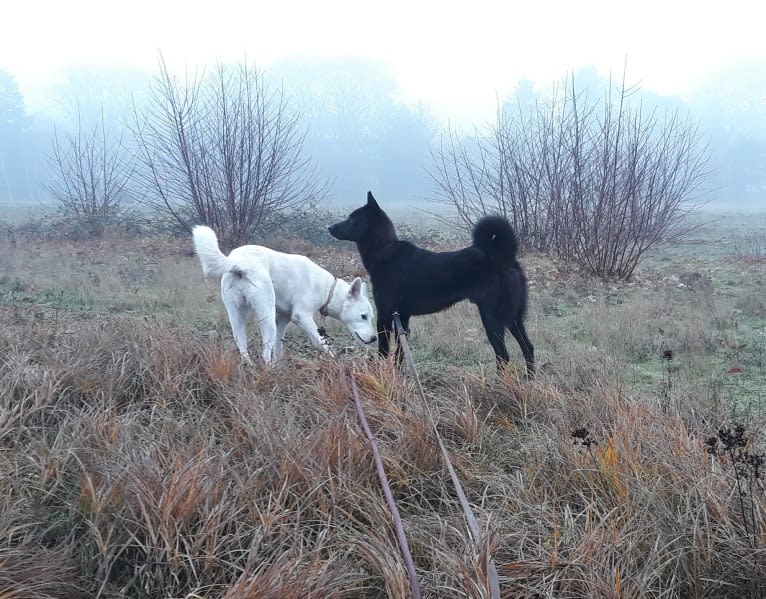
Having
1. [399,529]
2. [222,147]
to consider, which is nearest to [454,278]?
[399,529]

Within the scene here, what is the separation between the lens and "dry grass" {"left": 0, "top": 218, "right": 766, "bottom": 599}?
2.11 metres

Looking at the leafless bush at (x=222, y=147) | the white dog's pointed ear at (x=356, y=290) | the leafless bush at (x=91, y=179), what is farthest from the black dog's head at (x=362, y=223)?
the leafless bush at (x=91, y=179)

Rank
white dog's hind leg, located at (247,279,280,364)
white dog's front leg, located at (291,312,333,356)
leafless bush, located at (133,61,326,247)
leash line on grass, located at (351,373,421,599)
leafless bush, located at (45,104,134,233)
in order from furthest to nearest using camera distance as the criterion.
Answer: leafless bush, located at (45,104,134,233) < leafless bush, located at (133,61,326,247) < white dog's front leg, located at (291,312,333,356) < white dog's hind leg, located at (247,279,280,364) < leash line on grass, located at (351,373,421,599)

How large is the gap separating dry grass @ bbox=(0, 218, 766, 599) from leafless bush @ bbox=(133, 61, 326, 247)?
37.7 ft

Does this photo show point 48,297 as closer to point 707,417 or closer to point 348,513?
point 348,513

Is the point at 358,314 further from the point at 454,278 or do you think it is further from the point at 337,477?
the point at 337,477

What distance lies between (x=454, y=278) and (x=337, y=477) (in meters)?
2.83

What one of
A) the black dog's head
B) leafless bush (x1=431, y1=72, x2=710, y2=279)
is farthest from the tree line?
the black dog's head

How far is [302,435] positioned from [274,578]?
118cm

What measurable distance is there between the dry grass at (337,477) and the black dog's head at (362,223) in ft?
4.92

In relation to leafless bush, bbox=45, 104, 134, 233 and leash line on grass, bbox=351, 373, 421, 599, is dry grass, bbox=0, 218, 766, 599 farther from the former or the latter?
leafless bush, bbox=45, 104, 134, 233

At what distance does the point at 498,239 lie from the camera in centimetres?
504

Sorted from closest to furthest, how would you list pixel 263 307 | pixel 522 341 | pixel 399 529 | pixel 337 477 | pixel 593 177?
pixel 399 529
pixel 337 477
pixel 522 341
pixel 263 307
pixel 593 177

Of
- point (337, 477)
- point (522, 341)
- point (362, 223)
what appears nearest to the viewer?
point (337, 477)
